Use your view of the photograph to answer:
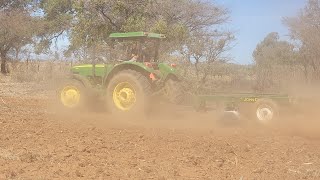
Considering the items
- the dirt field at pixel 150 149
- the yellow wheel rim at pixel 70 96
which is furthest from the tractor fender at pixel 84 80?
the dirt field at pixel 150 149

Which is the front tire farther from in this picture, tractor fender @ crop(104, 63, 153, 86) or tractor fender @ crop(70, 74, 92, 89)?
tractor fender @ crop(104, 63, 153, 86)

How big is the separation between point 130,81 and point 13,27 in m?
21.0

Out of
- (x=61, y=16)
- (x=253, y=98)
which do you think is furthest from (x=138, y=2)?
(x=253, y=98)

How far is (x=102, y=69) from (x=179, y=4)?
994cm

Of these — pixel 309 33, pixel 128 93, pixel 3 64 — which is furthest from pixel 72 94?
pixel 3 64

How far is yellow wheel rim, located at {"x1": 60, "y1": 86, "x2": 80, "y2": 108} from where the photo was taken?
11.9m

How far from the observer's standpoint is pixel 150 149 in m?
6.93

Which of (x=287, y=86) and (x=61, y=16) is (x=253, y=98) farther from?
(x=61, y=16)

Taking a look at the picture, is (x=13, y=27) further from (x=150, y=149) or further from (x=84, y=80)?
(x=150, y=149)

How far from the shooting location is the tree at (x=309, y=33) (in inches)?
737

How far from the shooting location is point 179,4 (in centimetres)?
2069

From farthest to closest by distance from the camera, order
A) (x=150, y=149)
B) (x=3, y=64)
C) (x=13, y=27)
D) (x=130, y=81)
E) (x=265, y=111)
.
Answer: (x=3, y=64)
(x=13, y=27)
(x=130, y=81)
(x=265, y=111)
(x=150, y=149)

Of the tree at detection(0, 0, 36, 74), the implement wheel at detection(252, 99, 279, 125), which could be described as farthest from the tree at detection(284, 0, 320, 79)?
the tree at detection(0, 0, 36, 74)

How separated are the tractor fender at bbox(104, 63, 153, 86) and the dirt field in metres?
1.12
